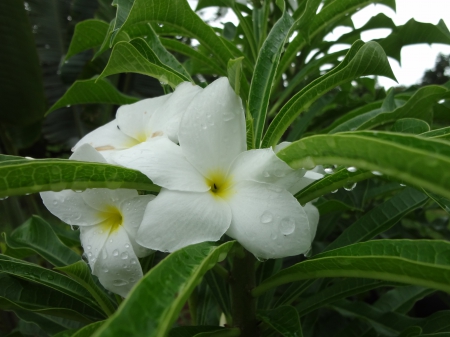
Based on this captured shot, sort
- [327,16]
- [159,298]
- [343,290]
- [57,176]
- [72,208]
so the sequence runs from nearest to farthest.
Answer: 1. [159,298]
2. [57,176]
3. [72,208]
4. [343,290]
5. [327,16]

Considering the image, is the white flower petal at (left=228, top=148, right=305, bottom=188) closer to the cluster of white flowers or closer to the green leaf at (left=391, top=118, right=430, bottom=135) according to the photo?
the cluster of white flowers

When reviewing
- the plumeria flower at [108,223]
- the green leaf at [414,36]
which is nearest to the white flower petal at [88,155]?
the plumeria flower at [108,223]

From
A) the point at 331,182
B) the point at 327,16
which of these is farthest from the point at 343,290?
the point at 327,16

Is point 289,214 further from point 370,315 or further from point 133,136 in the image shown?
point 370,315

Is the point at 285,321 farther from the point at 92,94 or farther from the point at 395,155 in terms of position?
→ the point at 92,94

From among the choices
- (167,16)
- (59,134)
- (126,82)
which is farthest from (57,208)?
(59,134)

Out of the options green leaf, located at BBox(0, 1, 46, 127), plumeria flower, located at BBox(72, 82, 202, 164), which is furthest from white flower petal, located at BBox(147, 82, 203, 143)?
green leaf, located at BBox(0, 1, 46, 127)
